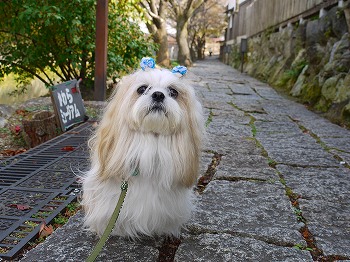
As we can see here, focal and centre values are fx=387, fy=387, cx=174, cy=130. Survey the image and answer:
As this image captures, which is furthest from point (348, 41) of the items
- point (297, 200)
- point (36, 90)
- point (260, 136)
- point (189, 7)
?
point (189, 7)

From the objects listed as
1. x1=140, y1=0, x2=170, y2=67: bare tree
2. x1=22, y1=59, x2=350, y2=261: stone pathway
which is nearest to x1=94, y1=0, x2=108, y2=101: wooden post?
x1=22, y1=59, x2=350, y2=261: stone pathway

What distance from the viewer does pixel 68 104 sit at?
5.00m

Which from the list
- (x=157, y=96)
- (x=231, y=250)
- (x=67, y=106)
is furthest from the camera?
(x=67, y=106)

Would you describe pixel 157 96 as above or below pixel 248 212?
above

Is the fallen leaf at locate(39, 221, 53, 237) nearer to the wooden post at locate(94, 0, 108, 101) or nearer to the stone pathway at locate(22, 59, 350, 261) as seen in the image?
the stone pathway at locate(22, 59, 350, 261)

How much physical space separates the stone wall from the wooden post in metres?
3.79

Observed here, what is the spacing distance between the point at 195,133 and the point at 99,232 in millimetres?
765

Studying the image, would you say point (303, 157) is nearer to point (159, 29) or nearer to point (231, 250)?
point (231, 250)

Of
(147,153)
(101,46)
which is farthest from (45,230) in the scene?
(101,46)

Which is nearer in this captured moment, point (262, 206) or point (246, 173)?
point (262, 206)

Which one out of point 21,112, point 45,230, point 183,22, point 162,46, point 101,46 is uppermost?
point 183,22

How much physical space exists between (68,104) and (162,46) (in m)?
11.0

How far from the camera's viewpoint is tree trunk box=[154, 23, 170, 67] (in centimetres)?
1525

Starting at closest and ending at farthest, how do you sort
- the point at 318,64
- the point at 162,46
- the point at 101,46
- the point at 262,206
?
the point at 262,206 → the point at 101,46 → the point at 318,64 → the point at 162,46
